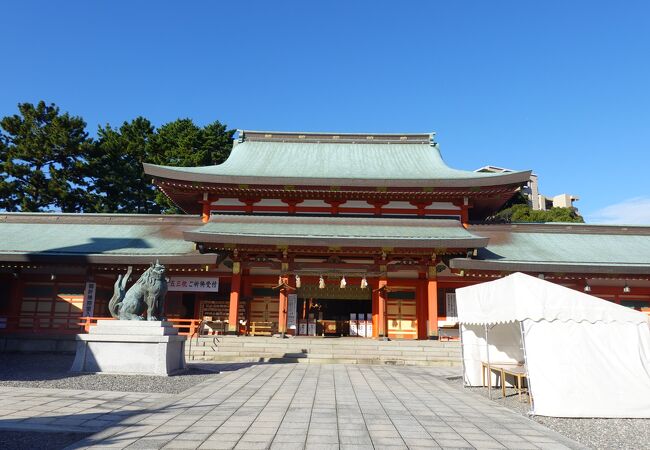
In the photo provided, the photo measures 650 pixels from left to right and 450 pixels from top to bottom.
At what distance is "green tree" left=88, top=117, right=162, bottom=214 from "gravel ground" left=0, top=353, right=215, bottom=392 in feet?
94.8

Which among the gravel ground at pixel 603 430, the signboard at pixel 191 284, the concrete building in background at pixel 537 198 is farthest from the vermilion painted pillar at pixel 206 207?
the concrete building in background at pixel 537 198

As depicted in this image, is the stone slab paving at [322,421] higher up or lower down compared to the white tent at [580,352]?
lower down

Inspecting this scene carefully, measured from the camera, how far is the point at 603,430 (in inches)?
252

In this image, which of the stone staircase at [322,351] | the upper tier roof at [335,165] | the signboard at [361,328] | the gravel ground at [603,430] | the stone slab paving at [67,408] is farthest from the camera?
the signboard at [361,328]

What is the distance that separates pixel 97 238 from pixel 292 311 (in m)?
10.0

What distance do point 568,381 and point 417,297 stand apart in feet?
42.2

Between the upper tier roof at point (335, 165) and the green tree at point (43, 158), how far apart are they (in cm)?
1945

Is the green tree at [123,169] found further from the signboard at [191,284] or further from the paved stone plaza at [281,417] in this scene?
the paved stone plaza at [281,417]

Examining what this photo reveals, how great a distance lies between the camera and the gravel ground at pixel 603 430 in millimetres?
5735

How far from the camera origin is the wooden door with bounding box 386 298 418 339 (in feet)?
65.4

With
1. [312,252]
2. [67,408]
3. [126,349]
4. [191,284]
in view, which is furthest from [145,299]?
[312,252]

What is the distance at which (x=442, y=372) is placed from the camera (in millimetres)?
12883

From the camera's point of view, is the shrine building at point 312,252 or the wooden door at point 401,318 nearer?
the shrine building at point 312,252

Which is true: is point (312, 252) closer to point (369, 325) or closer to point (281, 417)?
point (369, 325)
